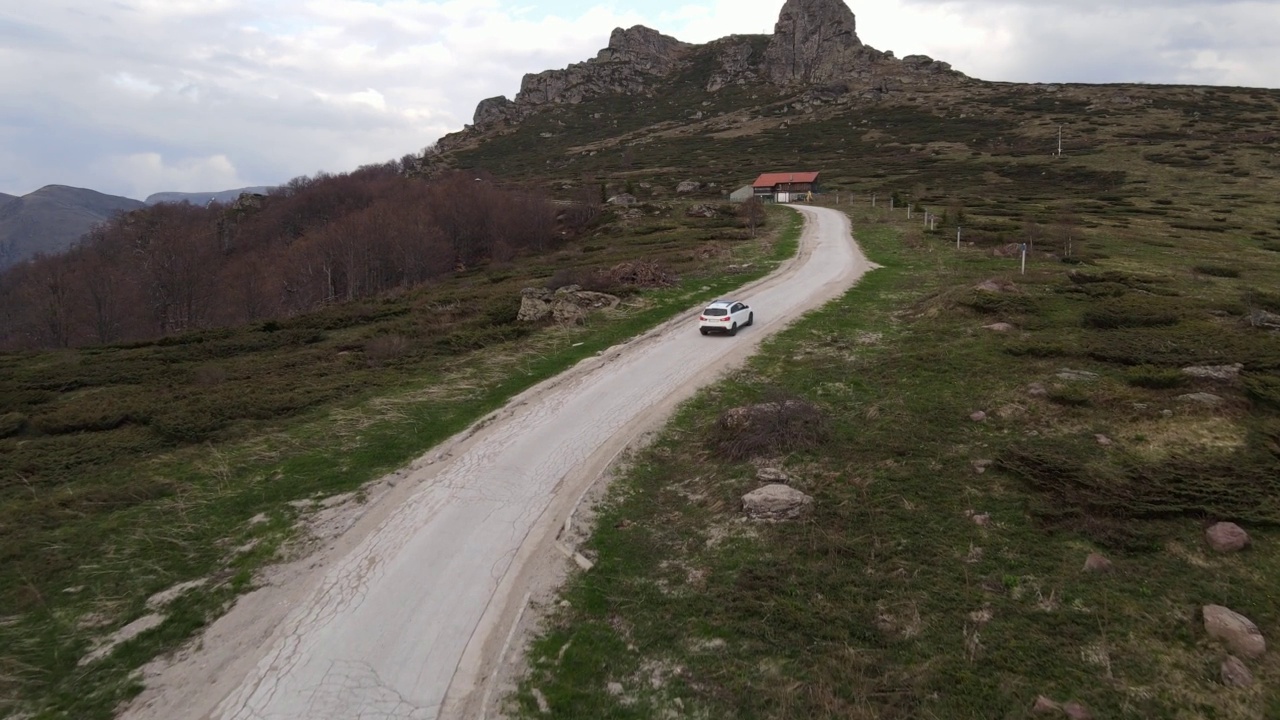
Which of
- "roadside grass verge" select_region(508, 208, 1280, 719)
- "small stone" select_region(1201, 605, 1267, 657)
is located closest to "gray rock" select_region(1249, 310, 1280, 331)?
"roadside grass verge" select_region(508, 208, 1280, 719)

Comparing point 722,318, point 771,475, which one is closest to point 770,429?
point 771,475

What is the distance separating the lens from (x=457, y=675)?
360 inches

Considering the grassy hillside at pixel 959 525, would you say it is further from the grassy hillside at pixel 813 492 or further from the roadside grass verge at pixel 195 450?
the roadside grass verge at pixel 195 450

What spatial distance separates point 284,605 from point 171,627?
1650mm

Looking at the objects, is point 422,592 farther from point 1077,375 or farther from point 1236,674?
point 1077,375

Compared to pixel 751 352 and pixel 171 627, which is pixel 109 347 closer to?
pixel 171 627

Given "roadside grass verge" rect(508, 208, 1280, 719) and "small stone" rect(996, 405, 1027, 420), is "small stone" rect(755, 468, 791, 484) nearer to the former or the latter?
"roadside grass verge" rect(508, 208, 1280, 719)

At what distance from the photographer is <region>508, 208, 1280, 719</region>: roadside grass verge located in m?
8.06

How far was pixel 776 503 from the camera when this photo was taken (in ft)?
41.2

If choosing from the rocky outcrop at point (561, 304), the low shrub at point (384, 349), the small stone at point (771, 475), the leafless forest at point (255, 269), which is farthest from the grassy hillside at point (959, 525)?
the leafless forest at point (255, 269)

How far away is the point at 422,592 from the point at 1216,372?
20827 mm

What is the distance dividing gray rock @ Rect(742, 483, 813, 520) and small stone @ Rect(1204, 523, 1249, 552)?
6455mm

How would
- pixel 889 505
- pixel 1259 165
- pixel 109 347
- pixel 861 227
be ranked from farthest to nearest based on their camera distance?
pixel 1259 165 → pixel 861 227 → pixel 109 347 → pixel 889 505

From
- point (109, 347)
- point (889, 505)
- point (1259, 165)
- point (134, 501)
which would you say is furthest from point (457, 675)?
point (1259, 165)
